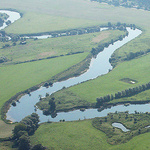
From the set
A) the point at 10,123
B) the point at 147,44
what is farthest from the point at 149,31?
the point at 10,123

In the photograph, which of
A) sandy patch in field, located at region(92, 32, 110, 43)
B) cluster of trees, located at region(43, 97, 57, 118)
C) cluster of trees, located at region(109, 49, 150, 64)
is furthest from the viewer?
sandy patch in field, located at region(92, 32, 110, 43)

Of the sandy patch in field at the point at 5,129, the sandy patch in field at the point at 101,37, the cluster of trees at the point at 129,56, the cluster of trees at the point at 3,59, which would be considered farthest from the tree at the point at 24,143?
the sandy patch in field at the point at 101,37

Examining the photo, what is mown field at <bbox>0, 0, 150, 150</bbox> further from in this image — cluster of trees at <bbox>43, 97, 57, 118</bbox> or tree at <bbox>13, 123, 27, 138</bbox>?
cluster of trees at <bbox>43, 97, 57, 118</bbox>

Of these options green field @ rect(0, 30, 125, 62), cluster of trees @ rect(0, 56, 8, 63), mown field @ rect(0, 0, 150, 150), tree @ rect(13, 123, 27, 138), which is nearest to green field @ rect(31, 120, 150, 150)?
mown field @ rect(0, 0, 150, 150)

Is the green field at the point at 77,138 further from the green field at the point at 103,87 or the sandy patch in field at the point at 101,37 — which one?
the sandy patch in field at the point at 101,37

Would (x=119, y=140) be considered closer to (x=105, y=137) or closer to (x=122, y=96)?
(x=105, y=137)
